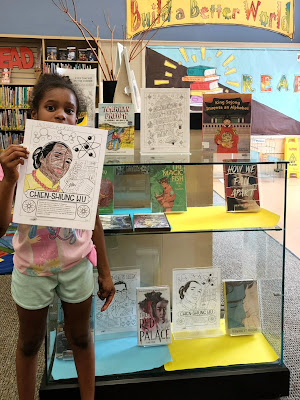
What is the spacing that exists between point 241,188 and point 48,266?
91cm

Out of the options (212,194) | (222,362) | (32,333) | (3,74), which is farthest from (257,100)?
(32,333)

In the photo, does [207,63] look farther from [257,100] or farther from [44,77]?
[44,77]

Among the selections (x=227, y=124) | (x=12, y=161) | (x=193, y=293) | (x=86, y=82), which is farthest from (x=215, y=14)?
(x=12, y=161)

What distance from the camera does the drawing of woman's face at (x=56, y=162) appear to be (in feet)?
3.85

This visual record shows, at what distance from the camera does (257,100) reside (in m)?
6.99

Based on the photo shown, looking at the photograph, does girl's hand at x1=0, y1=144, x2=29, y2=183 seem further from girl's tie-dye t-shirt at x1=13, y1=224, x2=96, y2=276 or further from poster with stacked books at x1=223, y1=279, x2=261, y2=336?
poster with stacked books at x1=223, y1=279, x2=261, y2=336

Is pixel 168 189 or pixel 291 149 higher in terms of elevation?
pixel 291 149

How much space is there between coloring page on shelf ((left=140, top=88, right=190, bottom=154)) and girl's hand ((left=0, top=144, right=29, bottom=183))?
0.59 metres

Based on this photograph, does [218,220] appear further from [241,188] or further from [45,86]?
[45,86]

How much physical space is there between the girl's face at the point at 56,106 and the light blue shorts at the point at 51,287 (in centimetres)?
46

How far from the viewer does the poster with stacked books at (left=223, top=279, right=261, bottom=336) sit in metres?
1.81

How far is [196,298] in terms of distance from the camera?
71.6 inches

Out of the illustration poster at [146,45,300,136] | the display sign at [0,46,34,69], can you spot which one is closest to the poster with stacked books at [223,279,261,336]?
the illustration poster at [146,45,300,136]

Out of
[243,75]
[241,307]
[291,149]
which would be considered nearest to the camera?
[241,307]
